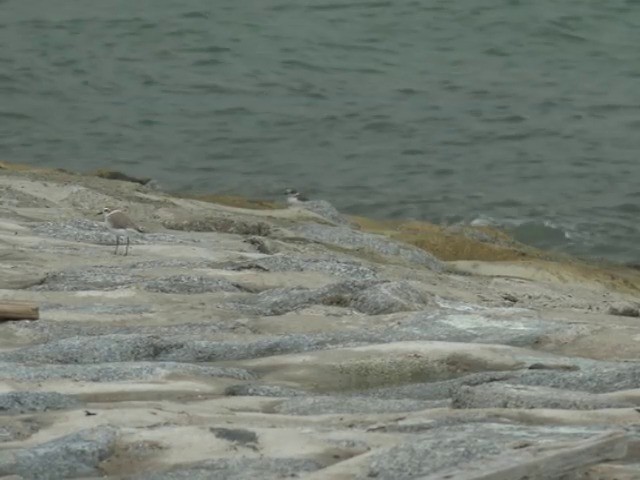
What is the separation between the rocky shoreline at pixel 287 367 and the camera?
508cm

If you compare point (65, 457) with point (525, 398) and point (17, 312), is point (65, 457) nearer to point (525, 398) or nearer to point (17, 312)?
point (525, 398)

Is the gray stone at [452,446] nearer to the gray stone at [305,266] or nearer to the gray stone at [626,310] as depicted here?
the gray stone at [626,310]

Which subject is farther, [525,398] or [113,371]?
[113,371]

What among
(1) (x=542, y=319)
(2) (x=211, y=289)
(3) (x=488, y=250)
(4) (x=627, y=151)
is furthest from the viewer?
(4) (x=627, y=151)

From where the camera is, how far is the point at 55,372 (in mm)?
6406

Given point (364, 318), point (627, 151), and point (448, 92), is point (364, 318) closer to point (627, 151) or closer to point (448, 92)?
point (627, 151)

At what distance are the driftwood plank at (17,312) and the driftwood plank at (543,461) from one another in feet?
11.2

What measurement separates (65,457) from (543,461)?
1.66 meters

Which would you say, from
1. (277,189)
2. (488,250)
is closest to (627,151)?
(277,189)

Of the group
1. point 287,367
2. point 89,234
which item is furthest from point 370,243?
point 287,367

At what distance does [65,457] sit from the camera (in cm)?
518

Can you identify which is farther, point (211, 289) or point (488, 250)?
point (488, 250)

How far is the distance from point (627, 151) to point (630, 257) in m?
4.09

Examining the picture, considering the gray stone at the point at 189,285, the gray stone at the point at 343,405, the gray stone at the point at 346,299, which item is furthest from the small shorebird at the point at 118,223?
the gray stone at the point at 343,405
